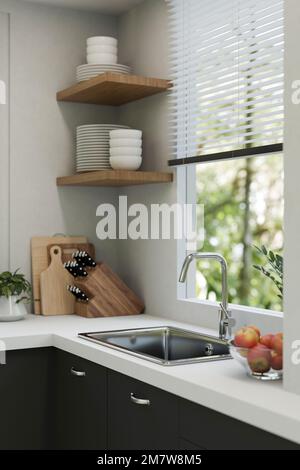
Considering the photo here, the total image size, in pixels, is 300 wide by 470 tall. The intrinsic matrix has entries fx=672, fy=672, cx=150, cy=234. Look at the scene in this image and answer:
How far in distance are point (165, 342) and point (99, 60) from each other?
1.34 meters

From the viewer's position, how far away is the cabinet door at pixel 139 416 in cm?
200

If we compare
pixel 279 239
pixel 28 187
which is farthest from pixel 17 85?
pixel 279 239

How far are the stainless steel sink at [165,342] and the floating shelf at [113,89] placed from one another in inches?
42.0

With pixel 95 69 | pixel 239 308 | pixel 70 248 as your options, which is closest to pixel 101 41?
pixel 95 69

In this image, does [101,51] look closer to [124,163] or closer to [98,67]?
[98,67]

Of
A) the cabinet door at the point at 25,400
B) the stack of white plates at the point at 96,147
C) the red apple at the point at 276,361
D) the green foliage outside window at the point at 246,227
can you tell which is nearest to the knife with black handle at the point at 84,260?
the stack of white plates at the point at 96,147

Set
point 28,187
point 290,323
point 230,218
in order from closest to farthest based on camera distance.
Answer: point 290,323 < point 28,187 < point 230,218

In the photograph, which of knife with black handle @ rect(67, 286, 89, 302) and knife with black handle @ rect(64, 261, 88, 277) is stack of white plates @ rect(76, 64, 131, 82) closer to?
knife with black handle @ rect(64, 261, 88, 277)

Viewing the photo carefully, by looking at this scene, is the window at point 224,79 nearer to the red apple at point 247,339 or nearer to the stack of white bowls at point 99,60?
the stack of white bowls at point 99,60

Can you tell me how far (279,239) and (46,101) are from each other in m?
3.79

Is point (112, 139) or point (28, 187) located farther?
point (28, 187)

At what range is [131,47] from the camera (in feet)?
11.0

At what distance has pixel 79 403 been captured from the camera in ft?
8.27
